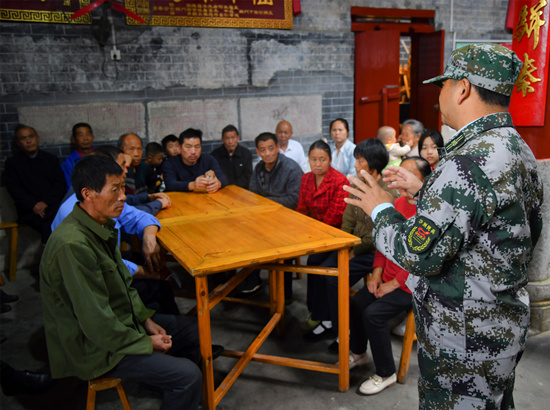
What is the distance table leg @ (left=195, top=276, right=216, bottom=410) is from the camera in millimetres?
1997

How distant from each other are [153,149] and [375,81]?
3002mm

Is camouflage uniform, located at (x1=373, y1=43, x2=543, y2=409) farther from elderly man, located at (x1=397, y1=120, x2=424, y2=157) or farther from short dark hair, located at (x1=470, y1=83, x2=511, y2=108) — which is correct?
elderly man, located at (x1=397, y1=120, x2=424, y2=157)

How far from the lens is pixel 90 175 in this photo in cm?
188

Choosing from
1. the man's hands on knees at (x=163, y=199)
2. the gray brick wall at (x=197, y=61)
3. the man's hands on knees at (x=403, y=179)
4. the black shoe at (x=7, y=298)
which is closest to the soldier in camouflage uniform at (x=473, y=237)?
the man's hands on knees at (x=403, y=179)

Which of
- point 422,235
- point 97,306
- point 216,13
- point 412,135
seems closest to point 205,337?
point 97,306

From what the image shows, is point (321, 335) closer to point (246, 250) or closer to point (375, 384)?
point (375, 384)

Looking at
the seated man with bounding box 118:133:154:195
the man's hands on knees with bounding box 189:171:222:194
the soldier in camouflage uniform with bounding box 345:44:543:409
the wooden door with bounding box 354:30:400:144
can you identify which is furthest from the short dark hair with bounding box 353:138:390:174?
the wooden door with bounding box 354:30:400:144

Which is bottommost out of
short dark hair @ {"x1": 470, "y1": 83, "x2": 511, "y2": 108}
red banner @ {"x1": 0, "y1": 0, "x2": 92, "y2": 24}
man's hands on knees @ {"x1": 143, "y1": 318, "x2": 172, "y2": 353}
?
man's hands on knees @ {"x1": 143, "y1": 318, "x2": 172, "y2": 353}

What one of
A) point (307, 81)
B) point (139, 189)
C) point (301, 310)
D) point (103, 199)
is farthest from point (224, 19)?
point (103, 199)

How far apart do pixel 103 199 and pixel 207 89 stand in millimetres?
3581

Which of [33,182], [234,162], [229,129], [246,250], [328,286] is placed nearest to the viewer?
[246,250]

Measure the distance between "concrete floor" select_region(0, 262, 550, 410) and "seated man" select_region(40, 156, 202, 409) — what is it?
605 millimetres

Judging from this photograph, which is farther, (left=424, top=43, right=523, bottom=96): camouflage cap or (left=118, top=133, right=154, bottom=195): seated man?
(left=118, top=133, right=154, bottom=195): seated man

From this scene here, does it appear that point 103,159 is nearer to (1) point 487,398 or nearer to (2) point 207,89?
(1) point 487,398
